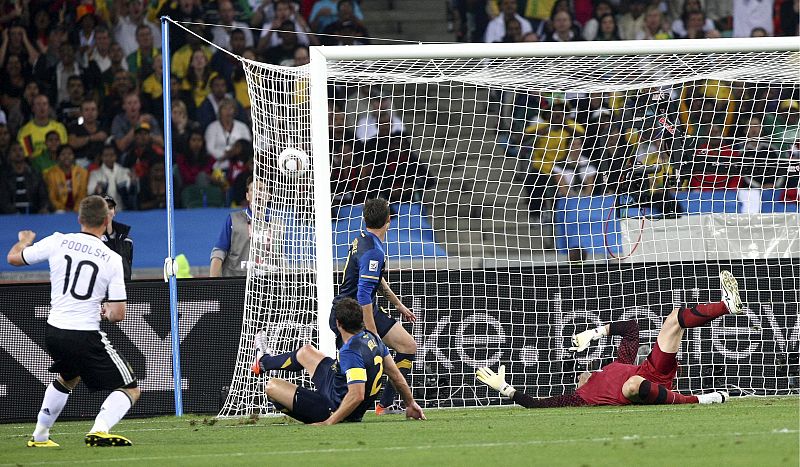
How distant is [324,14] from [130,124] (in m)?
3.29

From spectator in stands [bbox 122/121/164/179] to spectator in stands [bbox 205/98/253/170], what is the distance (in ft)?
2.28

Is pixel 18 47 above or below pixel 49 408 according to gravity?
above

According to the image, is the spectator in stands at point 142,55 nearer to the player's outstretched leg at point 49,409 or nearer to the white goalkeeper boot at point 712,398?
the player's outstretched leg at point 49,409

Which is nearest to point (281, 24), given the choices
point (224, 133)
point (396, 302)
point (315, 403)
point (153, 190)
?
point (224, 133)

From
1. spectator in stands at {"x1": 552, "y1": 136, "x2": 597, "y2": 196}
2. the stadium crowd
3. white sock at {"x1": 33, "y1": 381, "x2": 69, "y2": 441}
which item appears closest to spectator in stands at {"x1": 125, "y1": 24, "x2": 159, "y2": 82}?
the stadium crowd

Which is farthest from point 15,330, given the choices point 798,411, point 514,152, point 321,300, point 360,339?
point 798,411

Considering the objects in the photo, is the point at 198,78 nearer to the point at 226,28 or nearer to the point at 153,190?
the point at 226,28

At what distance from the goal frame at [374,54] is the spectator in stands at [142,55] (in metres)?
7.56

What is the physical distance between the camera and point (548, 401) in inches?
395

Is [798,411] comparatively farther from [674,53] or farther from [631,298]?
[674,53]

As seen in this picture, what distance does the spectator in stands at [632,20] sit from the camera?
57.7ft

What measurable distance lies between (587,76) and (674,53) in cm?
122

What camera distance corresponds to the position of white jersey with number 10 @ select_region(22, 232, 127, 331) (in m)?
7.55

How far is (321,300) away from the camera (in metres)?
9.80
